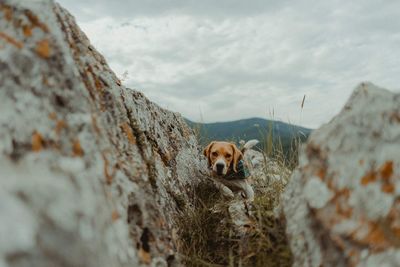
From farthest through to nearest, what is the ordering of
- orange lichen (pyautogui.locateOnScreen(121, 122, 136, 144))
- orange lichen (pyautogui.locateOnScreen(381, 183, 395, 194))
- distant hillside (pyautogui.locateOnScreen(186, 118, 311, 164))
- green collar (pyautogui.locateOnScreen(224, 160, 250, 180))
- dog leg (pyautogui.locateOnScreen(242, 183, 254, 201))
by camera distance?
1. green collar (pyautogui.locateOnScreen(224, 160, 250, 180))
2. dog leg (pyautogui.locateOnScreen(242, 183, 254, 201))
3. distant hillside (pyautogui.locateOnScreen(186, 118, 311, 164))
4. orange lichen (pyautogui.locateOnScreen(121, 122, 136, 144))
5. orange lichen (pyautogui.locateOnScreen(381, 183, 395, 194))

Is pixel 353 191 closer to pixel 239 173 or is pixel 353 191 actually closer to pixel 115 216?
pixel 115 216

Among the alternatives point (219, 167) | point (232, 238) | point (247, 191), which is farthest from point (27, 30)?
point (247, 191)

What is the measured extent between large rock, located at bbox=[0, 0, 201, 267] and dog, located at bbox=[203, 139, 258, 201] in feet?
8.25

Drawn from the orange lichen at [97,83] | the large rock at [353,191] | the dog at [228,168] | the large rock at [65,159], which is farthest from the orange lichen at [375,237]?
the dog at [228,168]

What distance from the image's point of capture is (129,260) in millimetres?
1738

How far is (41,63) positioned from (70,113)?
0.26 meters

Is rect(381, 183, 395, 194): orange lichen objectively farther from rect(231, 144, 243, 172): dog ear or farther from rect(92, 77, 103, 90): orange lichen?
rect(231, 144, 243, 172): dog ear

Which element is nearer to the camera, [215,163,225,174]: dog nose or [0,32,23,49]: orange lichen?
[0,32,23,49]: orange lichen

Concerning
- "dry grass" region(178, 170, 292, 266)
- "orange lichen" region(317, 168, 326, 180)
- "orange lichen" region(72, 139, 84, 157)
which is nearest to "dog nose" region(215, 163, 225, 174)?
"dry grass" region(178, 170, 292, 266)

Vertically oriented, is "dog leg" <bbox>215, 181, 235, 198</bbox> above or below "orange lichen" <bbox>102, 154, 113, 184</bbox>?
below

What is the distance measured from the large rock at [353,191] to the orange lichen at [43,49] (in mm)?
1416

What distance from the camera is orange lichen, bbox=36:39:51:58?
5.76 feet

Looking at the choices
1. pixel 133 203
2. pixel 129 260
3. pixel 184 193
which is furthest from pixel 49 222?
pixel 184 193

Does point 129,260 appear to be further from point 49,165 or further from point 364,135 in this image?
point 364,135
